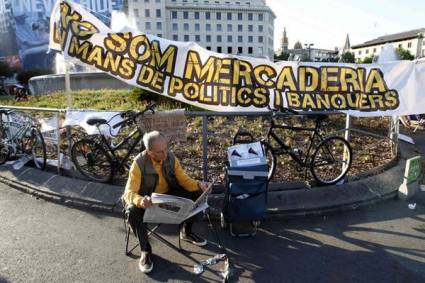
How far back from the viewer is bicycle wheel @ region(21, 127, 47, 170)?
5850mm

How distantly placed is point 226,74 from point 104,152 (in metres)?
2.30

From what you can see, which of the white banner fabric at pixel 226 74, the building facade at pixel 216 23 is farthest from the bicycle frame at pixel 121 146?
the building facade at pixel 216 23

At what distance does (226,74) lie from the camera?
5.06 meters

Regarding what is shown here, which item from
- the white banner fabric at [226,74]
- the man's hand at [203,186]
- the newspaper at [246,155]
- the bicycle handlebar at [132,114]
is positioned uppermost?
the white banner fabric at [226,74]

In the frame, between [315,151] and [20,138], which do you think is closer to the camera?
[315,151]

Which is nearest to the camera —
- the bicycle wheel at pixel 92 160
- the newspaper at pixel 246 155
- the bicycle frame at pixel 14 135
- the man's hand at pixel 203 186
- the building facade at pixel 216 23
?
the man's hand at pixel 203 186

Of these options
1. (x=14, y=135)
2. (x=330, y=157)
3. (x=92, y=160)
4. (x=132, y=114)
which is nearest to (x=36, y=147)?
(x=14, y=135)

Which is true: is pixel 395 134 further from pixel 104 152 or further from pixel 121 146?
pixel 104 152

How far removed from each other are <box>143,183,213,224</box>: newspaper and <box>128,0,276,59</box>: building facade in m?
90.2

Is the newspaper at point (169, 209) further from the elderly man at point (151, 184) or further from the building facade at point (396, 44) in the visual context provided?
the building facade at point (396, 44)

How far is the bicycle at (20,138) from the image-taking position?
19.5 feet

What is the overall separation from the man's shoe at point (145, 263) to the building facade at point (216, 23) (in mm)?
90291

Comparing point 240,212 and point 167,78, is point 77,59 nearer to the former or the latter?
point 167,78

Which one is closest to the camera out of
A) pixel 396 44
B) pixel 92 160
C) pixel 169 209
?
pixel 169 209
